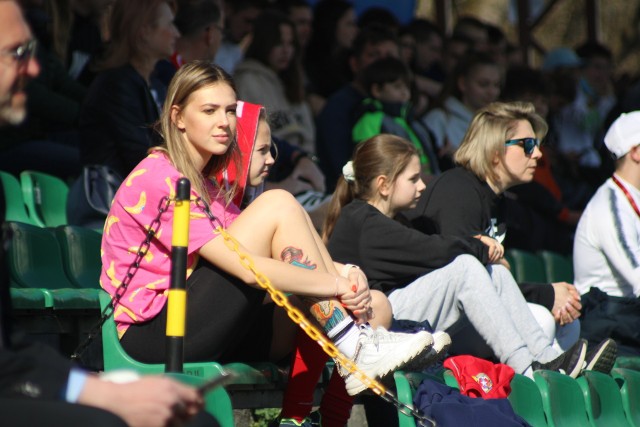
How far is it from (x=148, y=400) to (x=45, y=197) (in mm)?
4177

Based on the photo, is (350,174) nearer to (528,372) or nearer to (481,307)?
(481,307)

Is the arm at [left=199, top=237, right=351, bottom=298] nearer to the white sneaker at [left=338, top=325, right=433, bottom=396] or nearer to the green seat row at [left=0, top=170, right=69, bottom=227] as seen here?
the white sneaker at [left=338, top=325, right=433, bottom=396]

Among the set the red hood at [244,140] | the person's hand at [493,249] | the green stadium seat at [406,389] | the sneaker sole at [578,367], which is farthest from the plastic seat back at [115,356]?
the sneaker sole at [578,367]

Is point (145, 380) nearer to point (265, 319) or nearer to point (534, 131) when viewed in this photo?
point (265, 319)

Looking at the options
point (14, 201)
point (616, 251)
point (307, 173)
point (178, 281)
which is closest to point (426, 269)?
point (616, 251)

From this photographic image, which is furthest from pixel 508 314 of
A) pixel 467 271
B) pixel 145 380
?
pixel 145 380

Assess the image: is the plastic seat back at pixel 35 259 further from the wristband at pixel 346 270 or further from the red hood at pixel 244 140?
the wristband at pixel 346 270

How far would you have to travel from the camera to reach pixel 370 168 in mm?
5496

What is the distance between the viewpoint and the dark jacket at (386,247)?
523 cm

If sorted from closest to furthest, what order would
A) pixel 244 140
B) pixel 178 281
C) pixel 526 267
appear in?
1. pixel 178 281
2. pixel 244 140
3. pixel 526 267

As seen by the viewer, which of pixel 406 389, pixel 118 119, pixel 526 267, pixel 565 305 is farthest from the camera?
pixel 526 267

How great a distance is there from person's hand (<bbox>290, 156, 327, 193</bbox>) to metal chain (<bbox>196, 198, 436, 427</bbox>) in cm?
270

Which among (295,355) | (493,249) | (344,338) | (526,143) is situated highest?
(526,143)

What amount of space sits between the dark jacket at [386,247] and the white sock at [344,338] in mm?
1037
